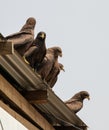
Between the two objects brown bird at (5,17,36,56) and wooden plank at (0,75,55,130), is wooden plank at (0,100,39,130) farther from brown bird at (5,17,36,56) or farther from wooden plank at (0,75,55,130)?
brown bird at (5,17,36,56)

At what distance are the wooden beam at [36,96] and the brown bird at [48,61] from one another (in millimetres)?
1049

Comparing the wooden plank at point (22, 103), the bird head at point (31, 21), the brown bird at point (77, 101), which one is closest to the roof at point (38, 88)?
the wooden plank at point (22, 103)

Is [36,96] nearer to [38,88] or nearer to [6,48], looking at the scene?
[38,88]

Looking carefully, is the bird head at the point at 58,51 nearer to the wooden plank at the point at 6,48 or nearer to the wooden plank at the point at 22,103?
the wooden plank at the point at 22,103

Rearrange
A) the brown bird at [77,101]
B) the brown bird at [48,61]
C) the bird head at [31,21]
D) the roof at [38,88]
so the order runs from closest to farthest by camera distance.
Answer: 1. the roof at [38,88]
2. the brown bird at [48,61]
3. the bird head at [31,21]
4. the brown bird at [77,101]

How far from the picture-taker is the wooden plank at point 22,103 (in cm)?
1300

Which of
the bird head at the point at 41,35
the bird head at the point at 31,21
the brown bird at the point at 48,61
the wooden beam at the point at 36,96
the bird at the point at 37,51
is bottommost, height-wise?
the wooden beam at the point at 36,96

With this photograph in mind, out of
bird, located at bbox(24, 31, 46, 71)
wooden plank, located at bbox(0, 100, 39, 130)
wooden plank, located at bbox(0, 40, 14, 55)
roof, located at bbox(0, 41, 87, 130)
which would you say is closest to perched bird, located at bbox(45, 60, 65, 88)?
roof, located at bbox(0, 41, 87, 130)

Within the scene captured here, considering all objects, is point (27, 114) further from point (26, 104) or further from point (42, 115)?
point (42, 115)

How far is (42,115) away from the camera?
15.5 metres

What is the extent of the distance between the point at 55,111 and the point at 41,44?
4.81ft

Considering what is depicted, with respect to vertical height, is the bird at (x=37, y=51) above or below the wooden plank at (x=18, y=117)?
above

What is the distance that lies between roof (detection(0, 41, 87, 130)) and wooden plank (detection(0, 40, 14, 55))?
528 mm

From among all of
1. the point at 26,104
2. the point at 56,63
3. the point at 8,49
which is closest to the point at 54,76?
the point at 56,63
